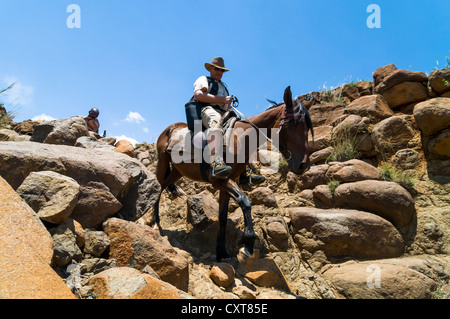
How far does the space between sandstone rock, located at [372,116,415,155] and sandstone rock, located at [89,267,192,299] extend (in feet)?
20.4

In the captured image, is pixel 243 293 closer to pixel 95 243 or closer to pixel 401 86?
pixel 95 243

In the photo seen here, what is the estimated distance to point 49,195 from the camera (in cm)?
277

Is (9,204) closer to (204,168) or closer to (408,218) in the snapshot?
(204,168)

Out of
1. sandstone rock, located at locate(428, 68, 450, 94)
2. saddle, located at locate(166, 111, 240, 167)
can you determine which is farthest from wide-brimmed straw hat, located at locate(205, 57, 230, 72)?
sandstone rock, located at locate(428, 68, 450, 94)

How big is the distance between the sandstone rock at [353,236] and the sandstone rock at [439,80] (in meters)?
4.30

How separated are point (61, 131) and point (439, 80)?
973 cm

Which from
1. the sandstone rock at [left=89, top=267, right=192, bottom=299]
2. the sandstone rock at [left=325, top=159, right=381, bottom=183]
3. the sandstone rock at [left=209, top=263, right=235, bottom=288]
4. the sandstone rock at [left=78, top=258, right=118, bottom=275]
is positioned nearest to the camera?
the sandstone rock at [left=89, top=267, right=192, bottom=299]

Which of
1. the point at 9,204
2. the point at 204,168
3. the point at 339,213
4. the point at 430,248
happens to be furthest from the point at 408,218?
the point at 9,204

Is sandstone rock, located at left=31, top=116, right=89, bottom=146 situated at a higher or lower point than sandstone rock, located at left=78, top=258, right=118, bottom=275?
higher

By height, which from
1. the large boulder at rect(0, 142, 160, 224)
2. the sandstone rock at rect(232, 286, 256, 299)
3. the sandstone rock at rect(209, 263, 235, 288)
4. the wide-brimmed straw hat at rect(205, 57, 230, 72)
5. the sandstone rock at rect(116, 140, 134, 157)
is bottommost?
the sandstone rock at rect(232, 286, 256, 299)

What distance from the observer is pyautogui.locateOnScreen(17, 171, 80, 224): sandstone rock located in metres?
2.65

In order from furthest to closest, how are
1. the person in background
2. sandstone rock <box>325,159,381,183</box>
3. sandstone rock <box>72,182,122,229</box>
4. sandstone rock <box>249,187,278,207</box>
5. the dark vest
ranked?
the person in background → sandstone rock <box>249,187,278,207</box> → sandstone rock <box>325,159,381,183</box> → the dark vest → sandstone rock <box>72,182,122,229</box>

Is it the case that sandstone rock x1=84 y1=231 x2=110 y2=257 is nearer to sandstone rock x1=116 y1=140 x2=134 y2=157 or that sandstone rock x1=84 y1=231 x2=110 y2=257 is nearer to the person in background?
sandstone rock x1=116 y1=140 x2=134 y2=157

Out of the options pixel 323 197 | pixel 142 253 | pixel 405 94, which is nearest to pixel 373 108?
pixel 405 94
